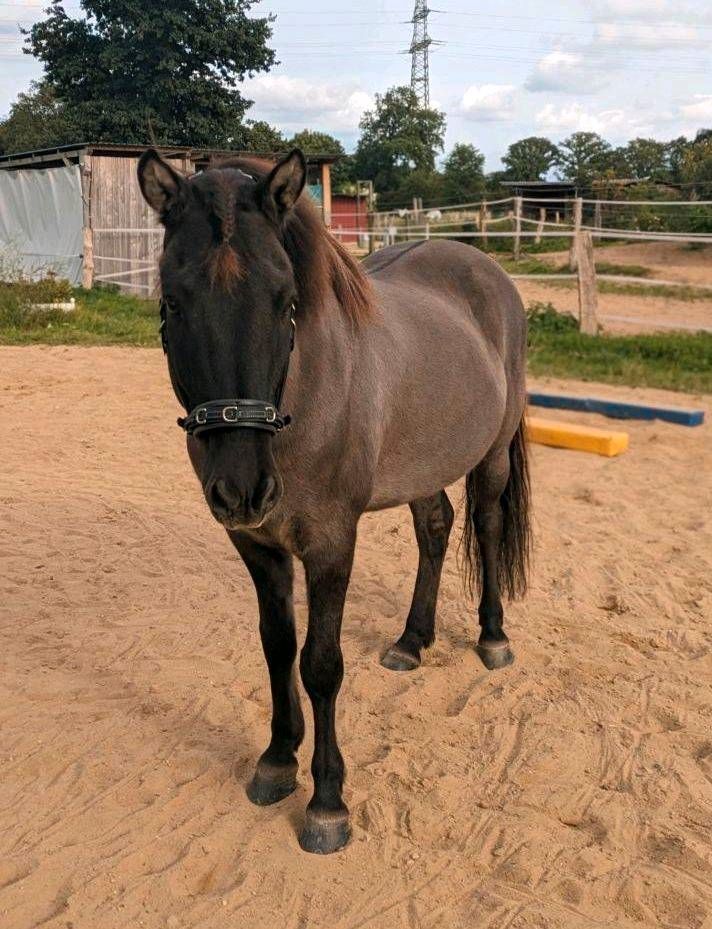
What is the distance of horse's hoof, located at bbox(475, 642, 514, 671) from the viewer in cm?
383

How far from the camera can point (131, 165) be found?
18.1 meters

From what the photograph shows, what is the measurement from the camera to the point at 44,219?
64.3 feet

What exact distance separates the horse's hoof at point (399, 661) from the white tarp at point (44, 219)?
15714mm

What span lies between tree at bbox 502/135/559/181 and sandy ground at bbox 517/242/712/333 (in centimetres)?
3305

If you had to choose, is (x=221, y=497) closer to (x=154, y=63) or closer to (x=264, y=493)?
(x=264, y=493)

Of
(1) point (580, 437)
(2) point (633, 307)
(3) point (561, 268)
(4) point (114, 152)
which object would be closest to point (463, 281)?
(1) point (580, 437)

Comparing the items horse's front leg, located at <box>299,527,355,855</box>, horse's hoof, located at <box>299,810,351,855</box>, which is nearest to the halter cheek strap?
horse's front leg, located at <box>299,527,355,855</box>

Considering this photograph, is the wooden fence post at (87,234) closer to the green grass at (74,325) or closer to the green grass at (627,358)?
the green grass at (74,325)

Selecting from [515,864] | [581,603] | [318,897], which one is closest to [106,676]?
[318,897]

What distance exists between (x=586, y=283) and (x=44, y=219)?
1359 centimetres

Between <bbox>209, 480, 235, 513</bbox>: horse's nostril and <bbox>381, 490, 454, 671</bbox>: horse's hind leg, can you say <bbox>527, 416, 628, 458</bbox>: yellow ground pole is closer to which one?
<bbox>381, 490, 454, 671</bbox>: horse's hind leg

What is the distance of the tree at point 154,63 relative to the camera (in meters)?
28.3

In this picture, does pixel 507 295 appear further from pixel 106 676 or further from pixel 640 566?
pixel 106 676

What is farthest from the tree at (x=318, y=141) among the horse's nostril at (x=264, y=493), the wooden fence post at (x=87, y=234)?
the horse's nostril at (x=264, y=493)
